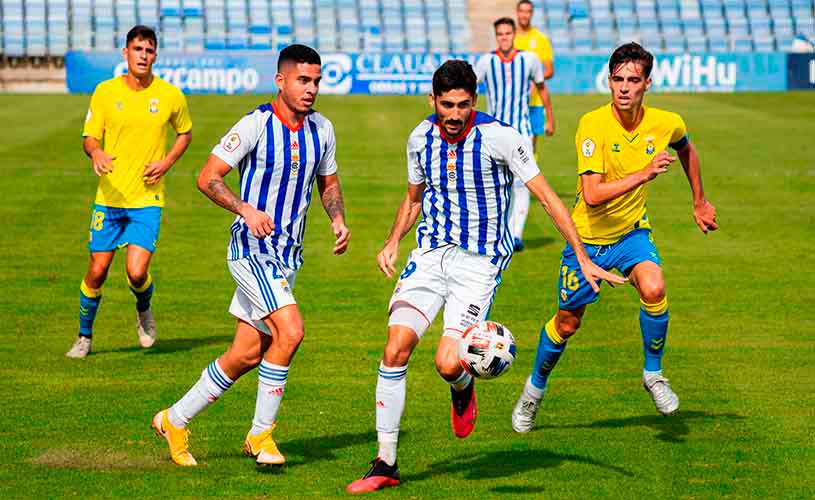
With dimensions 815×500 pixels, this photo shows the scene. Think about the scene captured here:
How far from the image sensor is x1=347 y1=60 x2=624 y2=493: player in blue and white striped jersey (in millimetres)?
7301

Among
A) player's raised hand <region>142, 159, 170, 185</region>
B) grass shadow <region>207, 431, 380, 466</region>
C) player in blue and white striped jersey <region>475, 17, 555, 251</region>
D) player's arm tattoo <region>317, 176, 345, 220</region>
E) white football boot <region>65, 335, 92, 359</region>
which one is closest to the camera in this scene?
grass shadow <region>207, 431, 380, 466</region>

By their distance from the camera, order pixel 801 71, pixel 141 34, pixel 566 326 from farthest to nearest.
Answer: pixel 801 71 → pixel 141 34 → pixel 566 326

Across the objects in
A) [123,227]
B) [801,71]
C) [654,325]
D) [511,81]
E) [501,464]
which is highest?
[801,71]

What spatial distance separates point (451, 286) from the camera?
301 inches

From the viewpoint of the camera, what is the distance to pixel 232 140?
7.47 m

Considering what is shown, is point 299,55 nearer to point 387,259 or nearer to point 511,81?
point 387,259

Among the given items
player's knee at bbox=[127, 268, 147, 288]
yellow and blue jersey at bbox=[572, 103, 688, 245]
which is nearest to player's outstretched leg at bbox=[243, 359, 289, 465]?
yellow and blue jersey at bbox=[572, 103, 688, 245]

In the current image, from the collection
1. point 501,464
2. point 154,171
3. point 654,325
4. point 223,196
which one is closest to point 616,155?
point 654,325

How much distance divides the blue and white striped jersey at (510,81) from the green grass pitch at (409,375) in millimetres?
1733

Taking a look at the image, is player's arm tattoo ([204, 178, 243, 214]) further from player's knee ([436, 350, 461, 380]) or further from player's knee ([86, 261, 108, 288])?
player's knee ([86, 261, 108, 288])

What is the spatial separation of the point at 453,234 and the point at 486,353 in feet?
2.85

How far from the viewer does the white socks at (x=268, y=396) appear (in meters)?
7.45

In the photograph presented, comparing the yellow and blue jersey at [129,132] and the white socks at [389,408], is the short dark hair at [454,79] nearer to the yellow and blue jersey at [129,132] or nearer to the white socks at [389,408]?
the white socks at [389,408]

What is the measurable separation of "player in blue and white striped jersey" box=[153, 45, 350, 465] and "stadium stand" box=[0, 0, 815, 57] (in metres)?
37.8
